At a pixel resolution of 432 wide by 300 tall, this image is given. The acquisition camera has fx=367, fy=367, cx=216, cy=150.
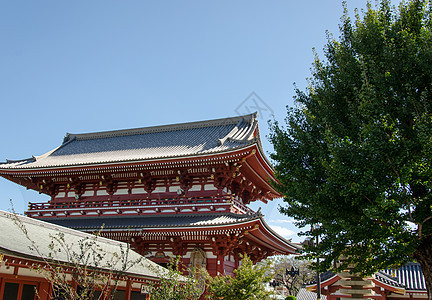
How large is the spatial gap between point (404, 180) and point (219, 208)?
39.0 feet

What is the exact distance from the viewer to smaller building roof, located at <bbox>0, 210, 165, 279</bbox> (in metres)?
10.2

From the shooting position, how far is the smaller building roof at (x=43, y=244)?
33.4 feet

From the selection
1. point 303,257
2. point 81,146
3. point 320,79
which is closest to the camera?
point 303,257

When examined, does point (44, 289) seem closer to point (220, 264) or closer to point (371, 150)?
point (220, 264)

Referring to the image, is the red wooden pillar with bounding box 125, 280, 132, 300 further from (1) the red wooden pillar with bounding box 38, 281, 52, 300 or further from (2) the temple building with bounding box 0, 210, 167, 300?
(1) the red wooden pillar with bounding box 38, 281, 52, 300

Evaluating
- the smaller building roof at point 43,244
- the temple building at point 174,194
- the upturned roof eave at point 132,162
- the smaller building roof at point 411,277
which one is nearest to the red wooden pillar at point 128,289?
the smaller building roof at point 43,244

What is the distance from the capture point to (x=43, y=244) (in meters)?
12.5

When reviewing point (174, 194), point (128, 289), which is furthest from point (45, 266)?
point (174, 194)

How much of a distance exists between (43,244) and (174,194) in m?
10.4

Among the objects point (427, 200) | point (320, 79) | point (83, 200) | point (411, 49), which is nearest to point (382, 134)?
point (427, 200)

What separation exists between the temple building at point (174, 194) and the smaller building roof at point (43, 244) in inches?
149

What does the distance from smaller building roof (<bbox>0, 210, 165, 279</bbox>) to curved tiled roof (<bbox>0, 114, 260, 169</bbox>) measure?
838 centimetres

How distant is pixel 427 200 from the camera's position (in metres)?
11.0

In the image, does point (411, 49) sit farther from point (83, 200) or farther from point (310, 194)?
point (83, 200)
